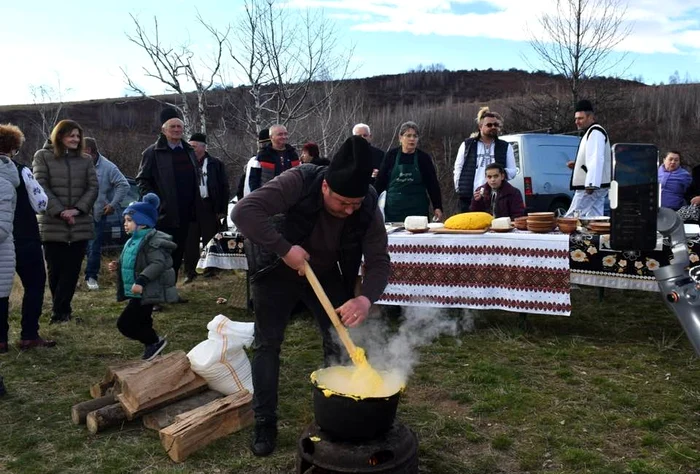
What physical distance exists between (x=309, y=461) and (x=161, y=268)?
2.32 m

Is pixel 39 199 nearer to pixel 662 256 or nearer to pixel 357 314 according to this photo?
pixel 357 314

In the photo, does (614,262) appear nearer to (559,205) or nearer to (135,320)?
(135,320)

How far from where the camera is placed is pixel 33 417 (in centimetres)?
396

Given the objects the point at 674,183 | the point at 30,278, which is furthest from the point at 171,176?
the point at 674,183

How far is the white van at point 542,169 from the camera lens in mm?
11773

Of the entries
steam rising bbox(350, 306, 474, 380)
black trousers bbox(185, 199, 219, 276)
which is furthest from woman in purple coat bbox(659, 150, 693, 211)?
black trousers bbox(185, 199, 219, 276)

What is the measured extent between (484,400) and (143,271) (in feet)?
8.63

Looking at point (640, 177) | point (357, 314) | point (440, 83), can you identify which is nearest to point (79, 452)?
point (357, 314)

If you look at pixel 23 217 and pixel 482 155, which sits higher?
pixel 482 155

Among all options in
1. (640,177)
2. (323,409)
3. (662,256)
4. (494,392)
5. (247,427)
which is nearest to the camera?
(323,409)

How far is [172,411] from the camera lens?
3.78 metres

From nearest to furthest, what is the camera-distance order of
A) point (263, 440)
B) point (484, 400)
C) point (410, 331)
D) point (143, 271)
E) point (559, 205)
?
point (263, 440) → point (484, 400) → point (143, 271) → point (410, 331) → point (559, 205)

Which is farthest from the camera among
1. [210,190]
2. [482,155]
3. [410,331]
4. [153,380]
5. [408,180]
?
[210,190]

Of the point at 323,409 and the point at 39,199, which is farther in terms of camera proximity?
the point at 39,199
